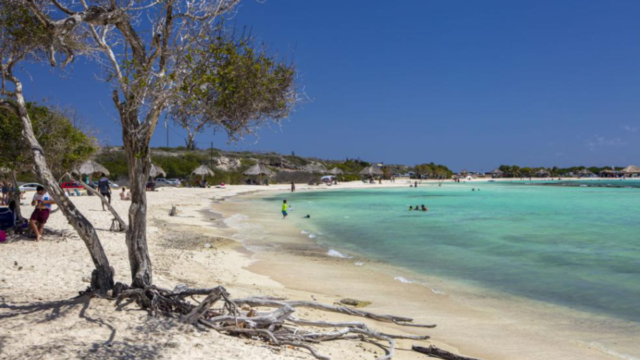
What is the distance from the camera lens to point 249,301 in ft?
19.0

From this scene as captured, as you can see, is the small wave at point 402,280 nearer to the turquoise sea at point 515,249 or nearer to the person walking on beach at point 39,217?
the turquoise sea at point 515,249

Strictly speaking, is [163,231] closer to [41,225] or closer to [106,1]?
[41,225]

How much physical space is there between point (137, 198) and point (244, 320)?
1819 mm

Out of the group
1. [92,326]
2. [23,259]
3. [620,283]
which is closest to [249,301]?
[92,326]

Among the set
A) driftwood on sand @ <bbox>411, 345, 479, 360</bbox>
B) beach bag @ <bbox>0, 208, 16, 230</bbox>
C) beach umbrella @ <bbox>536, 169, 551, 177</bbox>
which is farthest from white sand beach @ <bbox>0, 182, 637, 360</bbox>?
beach umbrella @ <bbox>536, 169, 551, 177</bbox>

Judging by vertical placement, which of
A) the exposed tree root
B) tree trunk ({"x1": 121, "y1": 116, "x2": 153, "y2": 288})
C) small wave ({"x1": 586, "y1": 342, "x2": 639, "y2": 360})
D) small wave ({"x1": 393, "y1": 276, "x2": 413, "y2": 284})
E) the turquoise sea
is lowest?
the turquoise sea

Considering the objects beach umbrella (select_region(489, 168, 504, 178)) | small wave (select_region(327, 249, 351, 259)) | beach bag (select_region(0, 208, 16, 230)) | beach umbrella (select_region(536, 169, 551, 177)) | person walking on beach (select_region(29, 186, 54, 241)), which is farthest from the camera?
beach umbrella (select_region(536, 169, 551, 177))

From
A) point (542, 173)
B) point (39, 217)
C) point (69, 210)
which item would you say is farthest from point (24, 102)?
point (542, 173)

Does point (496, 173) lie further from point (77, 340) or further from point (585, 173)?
point (77, 340)

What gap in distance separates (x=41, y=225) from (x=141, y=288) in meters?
5.87

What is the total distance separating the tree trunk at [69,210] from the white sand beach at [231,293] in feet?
0.84

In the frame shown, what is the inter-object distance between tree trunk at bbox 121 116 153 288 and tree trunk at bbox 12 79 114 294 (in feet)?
1.09

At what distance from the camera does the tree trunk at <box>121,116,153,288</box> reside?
498cm

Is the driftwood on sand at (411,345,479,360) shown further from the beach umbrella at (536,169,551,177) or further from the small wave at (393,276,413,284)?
the beach umbrella at (536,169,551,177)
